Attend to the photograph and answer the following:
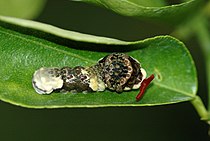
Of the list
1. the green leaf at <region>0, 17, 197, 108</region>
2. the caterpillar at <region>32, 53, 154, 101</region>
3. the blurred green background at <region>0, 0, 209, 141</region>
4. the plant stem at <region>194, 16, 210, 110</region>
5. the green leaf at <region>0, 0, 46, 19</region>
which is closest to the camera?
the green leaf at <region>0, 17, 197, 108</region>

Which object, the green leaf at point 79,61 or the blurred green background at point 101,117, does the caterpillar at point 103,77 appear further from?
the blurred green background at point 101,117

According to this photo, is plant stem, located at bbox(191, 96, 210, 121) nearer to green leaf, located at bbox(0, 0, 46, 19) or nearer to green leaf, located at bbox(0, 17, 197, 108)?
green leaf, located at bbox(0, 17, 197, 108)

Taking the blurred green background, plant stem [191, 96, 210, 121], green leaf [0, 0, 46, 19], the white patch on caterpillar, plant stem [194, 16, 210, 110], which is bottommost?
the blurred green background

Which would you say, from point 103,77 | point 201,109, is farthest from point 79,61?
point 201,109

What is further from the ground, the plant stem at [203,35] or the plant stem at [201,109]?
the plant stem at [203,35]

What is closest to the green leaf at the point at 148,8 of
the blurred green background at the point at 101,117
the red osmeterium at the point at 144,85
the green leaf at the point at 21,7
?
the red osmeterium at the point at 144,85

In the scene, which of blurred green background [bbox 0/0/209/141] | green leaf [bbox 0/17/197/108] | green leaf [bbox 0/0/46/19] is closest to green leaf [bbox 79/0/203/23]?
green leaf [bbox 0/17/197/108]

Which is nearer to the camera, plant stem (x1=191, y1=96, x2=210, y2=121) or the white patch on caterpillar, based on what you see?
the white patch on caterpillar
